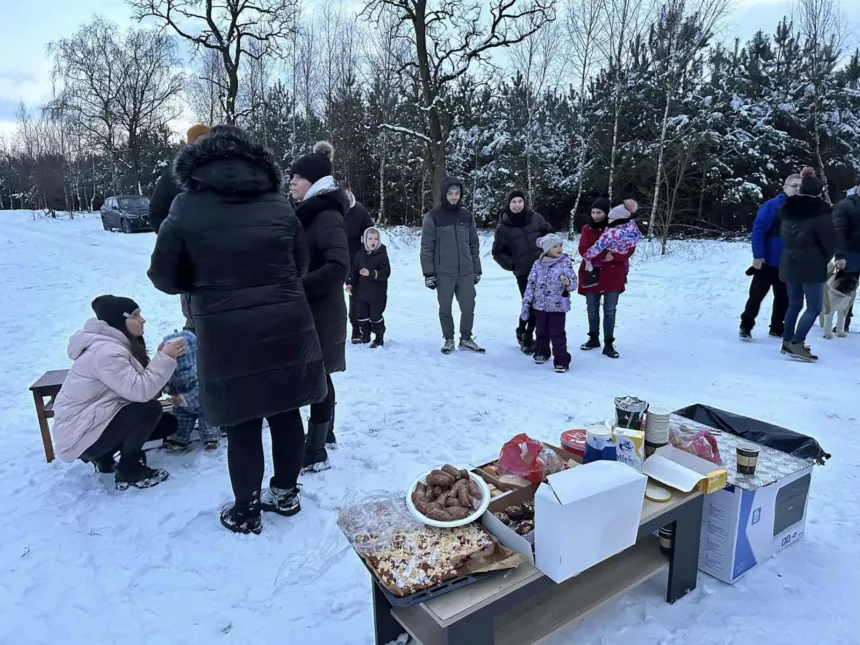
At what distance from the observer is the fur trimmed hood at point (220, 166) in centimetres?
238

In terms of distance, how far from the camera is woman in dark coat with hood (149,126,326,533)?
2393 millimetres

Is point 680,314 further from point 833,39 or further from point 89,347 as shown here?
point 833,39

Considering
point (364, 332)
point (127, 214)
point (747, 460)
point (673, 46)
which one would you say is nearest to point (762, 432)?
point (747, 460)

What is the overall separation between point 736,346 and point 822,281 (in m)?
1.06

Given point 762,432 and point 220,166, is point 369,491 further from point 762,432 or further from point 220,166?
point 762,432

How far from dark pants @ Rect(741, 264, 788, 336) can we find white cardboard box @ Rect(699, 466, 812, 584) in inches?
165

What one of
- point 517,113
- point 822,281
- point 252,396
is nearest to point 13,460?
point 252,396

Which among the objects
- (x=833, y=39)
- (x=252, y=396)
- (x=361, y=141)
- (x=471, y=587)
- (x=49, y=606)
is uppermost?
(x=833, y=39)

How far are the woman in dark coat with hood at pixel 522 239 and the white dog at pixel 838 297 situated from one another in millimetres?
3178

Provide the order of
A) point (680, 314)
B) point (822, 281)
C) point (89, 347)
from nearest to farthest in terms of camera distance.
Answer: point (89, 347) < point (822, 281) < point (680, 314)

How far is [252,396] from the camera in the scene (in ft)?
8.25

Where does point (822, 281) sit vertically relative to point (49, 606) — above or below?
above

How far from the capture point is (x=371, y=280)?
20.6 feet

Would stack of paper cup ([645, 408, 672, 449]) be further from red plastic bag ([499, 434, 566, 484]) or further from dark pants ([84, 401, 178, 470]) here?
dark pants ([84, 401, 178, 470])
